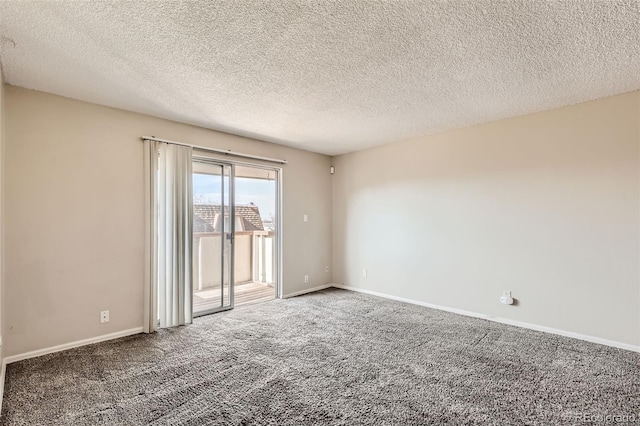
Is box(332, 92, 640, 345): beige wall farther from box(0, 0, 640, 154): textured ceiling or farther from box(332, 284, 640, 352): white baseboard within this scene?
box(0, 0, 640, 154): textured ceiling

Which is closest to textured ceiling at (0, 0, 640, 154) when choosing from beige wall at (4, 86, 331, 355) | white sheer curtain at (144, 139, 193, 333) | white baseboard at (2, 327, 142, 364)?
beige wall at (4, 86, 331, 355)

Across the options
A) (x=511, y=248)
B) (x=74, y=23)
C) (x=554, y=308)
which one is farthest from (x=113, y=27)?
(x=554, y=308)

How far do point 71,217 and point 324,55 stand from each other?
9.35 feet

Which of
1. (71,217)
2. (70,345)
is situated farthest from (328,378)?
(71,217)

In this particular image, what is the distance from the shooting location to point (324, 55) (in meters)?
2.27

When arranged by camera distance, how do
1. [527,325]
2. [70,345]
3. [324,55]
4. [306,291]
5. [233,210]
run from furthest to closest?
[306,291], [233,210], [527,325], [70,345], [324,55]

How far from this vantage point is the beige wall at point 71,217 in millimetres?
2760

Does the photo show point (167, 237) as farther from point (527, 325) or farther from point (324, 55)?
point (527, 325)

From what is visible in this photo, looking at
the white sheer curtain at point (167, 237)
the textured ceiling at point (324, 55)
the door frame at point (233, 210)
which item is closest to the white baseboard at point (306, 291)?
the door frame at point (233, 210)

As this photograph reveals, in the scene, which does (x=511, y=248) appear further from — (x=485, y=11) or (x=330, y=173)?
(x=330, y=173)

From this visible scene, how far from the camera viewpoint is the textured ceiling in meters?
1.80

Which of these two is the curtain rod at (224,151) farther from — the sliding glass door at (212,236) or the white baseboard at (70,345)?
the white baseboard at (70,345)

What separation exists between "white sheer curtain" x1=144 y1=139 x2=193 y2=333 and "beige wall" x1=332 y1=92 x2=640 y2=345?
2.86m

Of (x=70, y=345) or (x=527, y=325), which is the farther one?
(x=527, y=325)
